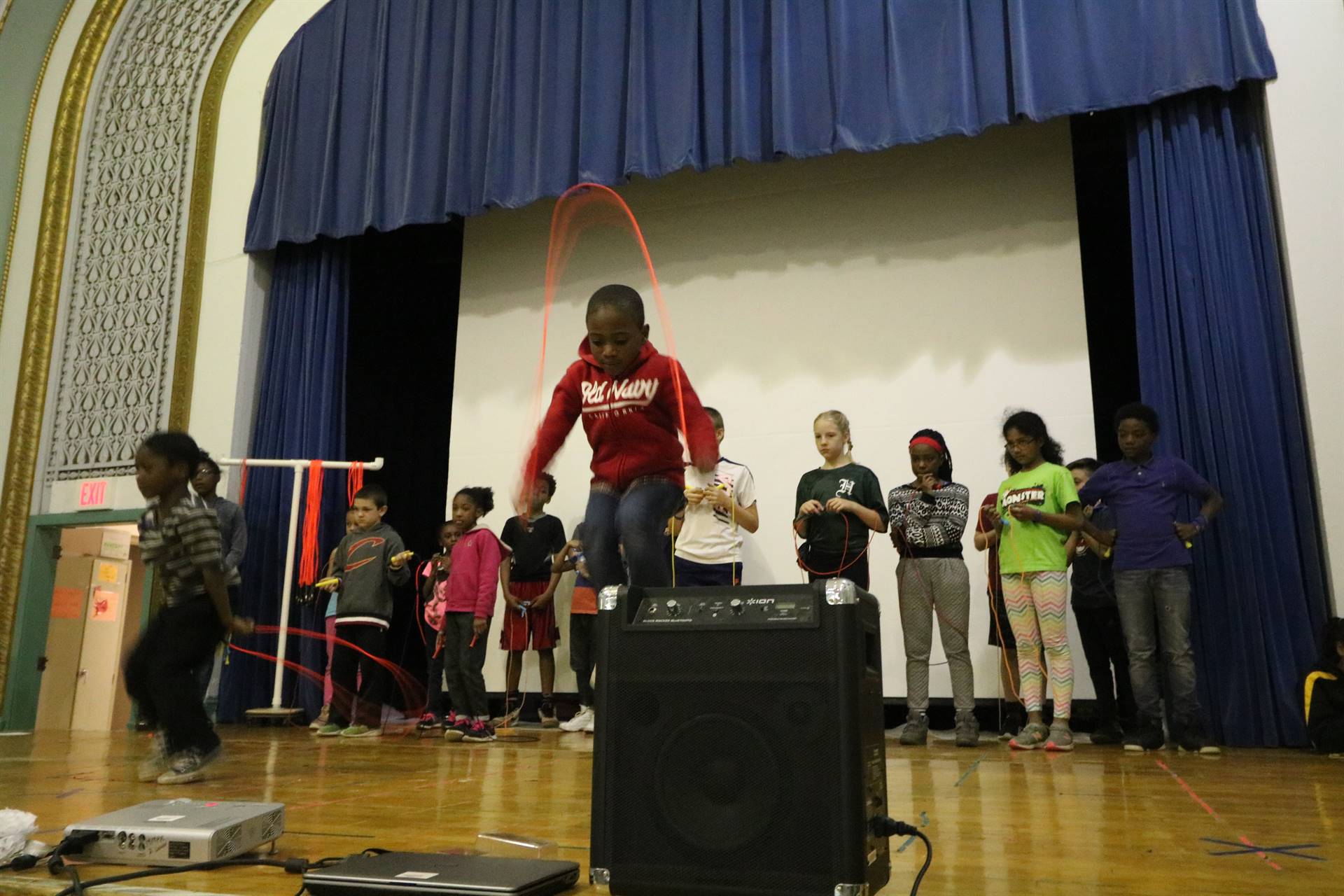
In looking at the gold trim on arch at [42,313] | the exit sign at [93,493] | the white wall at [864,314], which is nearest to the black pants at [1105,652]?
→ the white wall at [864,314]

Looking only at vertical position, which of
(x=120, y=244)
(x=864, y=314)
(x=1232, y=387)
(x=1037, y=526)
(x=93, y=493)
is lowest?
(x=1037, y=526)

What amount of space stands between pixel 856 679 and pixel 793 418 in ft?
13.5

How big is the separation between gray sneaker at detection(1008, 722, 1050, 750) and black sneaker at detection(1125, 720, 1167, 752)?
0.28m

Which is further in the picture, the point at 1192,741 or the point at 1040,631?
the point at 1040,631

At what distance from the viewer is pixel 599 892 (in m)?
1.37

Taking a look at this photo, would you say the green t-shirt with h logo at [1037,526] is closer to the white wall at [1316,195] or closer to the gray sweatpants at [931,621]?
the gray sweatpants at [931,621]

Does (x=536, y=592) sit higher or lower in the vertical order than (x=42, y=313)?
lower

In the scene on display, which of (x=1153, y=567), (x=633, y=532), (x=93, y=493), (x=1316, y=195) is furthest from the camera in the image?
(x=93, y=493)

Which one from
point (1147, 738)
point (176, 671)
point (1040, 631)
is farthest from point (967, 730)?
point (176, 671)

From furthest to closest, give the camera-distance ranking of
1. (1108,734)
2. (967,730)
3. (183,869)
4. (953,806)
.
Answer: (1108,734) < (967,730) < (953,806) < (183,869)

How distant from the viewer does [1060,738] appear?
3615mm

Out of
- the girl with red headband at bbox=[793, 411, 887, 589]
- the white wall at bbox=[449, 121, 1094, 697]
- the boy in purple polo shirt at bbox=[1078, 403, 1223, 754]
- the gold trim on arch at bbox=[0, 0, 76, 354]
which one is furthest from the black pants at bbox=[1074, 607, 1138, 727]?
the gold trim on arch at bbox=[0, 0, 76, 354]

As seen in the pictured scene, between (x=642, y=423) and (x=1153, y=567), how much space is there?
236 centimetres

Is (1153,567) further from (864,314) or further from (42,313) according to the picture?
(42,313)
